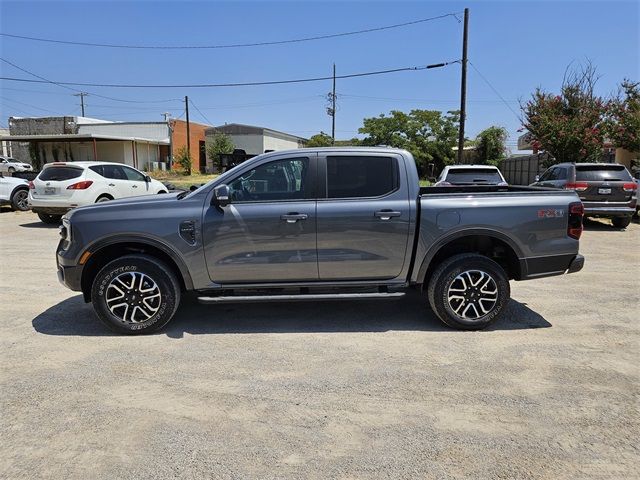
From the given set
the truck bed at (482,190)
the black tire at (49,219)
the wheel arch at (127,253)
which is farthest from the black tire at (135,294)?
the black tire at (49,219)

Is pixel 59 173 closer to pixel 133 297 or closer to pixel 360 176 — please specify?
pixel 133 297

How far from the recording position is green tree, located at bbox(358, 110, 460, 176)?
149 feet

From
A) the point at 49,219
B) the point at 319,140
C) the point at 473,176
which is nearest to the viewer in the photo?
the point at 473,176

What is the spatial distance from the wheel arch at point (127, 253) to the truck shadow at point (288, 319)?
0.46 m

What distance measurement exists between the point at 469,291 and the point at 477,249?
610mm

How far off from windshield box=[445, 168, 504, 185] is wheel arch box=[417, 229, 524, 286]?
7.04 metres

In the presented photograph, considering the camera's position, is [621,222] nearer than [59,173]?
No

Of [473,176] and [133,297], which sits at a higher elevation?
[473,176]

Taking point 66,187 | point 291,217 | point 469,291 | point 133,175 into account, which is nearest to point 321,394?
point 291,217

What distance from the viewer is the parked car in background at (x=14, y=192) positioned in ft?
52.0

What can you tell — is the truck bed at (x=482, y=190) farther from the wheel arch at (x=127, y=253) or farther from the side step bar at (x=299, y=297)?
the wheel arch at (x=127, y=253)

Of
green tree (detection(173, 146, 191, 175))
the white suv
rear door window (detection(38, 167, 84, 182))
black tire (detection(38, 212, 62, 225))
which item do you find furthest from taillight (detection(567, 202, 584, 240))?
green tree (detection(173, 146, 191, 175))

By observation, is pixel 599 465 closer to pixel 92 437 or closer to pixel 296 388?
pixel 296 388

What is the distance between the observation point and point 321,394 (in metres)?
3.71
